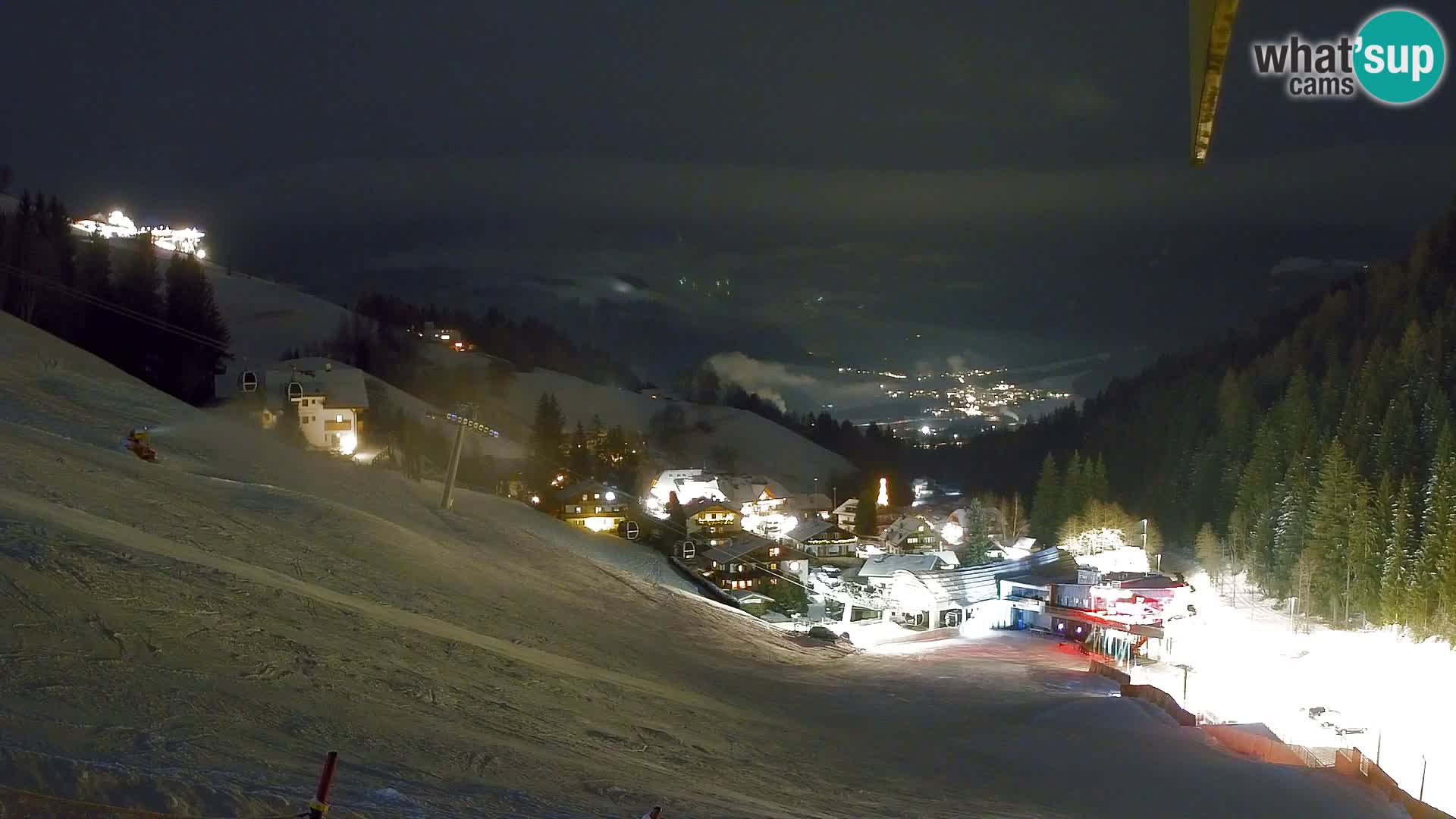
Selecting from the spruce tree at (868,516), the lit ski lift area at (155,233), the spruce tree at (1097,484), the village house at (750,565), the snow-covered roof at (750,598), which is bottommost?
the snow-covered roof at (750,598)

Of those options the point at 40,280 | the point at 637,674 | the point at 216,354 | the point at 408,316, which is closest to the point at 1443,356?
the point at 637,674

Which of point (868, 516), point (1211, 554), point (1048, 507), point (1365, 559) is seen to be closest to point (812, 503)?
point (868, 516)

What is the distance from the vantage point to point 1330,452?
42.1m

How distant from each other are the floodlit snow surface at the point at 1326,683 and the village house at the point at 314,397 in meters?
42.2

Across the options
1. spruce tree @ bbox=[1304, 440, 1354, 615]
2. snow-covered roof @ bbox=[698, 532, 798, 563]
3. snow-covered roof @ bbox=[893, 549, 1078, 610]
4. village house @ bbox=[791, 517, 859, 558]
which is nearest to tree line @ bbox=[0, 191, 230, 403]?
snow-covered roof @ bbox=[698, 532, 798, 563]

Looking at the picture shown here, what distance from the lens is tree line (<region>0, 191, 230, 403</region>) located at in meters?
55.4

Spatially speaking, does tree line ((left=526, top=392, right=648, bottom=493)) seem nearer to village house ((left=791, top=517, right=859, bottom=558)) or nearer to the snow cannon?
village house ((left=791, top=517, right=859, bottom=558))

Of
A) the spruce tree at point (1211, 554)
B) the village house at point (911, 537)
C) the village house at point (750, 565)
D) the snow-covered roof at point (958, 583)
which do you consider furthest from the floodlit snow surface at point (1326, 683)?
the village house at point (911, 537)

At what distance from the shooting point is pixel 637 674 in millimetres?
17094

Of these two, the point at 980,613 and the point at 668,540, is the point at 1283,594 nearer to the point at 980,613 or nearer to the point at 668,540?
the point at 980,613

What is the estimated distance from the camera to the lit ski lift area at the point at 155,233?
11644cm

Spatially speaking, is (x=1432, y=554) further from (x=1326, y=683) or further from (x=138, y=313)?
(x=138, y=313)

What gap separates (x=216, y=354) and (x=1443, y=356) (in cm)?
6681

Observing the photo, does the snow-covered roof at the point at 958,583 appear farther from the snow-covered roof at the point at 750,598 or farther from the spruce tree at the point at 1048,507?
the spruce tree at the point at 1048,507
